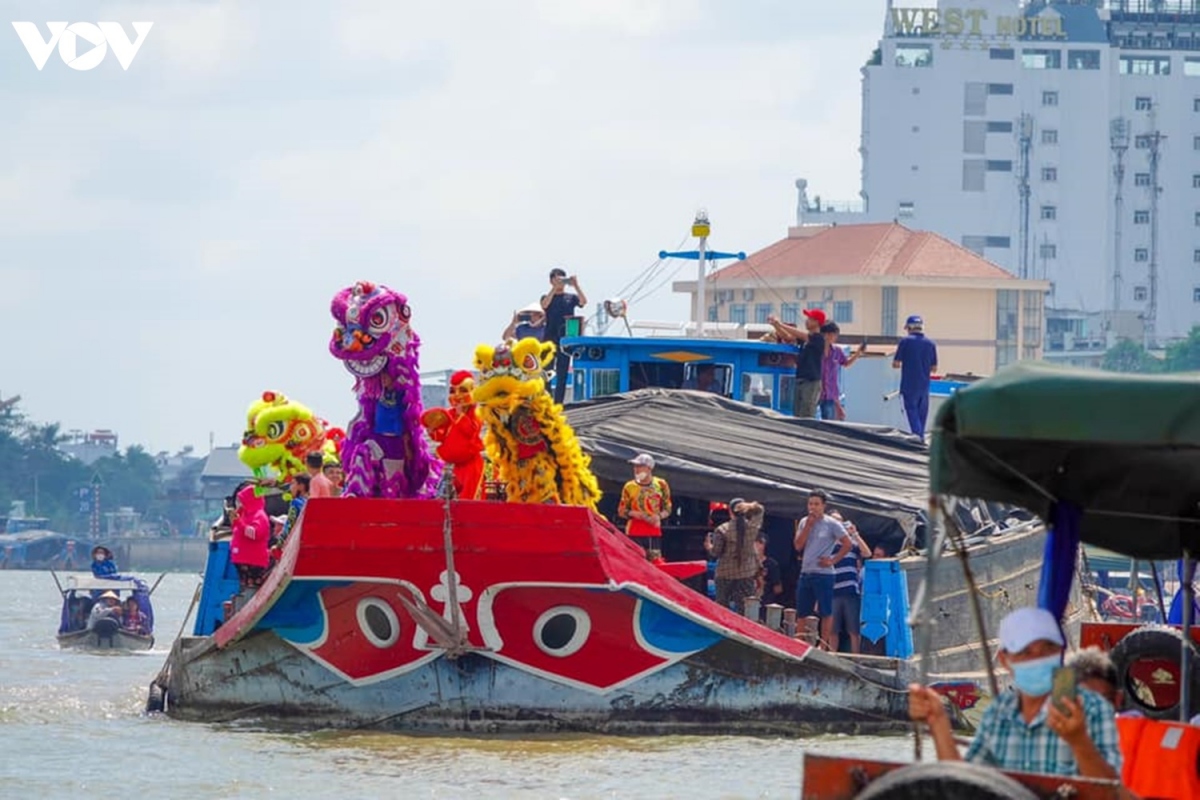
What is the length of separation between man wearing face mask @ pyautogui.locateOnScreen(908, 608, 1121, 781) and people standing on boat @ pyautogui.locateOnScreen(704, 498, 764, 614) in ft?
36.8

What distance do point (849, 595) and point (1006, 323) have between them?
7904 centimetres

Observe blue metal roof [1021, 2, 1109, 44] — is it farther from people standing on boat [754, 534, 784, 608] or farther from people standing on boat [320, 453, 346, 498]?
people standing on boat [320, 453, 346, 498]

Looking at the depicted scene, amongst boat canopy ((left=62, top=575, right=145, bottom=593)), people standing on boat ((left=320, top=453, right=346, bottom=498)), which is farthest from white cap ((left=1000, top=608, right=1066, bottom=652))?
boat canopy ((left=62, top=575, right=145, bottom=593))

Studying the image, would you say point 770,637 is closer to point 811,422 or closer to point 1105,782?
point 811,422

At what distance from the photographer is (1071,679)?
30.1 ft

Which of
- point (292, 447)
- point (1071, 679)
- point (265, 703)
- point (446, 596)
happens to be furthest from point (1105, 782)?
point (292, 447)

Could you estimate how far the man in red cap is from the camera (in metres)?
25.4

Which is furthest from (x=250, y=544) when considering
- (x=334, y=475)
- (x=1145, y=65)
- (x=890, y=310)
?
(x=1145, y=65)

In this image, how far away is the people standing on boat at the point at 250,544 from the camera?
A: 2091 cm

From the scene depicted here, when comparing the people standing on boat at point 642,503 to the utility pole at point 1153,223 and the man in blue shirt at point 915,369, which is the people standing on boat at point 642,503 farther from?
the utility pole at point 1153,223

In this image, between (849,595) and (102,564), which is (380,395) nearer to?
(849,595)

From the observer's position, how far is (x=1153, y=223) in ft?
414

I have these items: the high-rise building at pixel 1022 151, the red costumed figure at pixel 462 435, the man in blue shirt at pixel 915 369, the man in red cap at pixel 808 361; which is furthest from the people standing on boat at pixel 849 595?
the high-rise building at pixel 1022 151

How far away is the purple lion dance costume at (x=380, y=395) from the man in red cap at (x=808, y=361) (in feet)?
21.6
